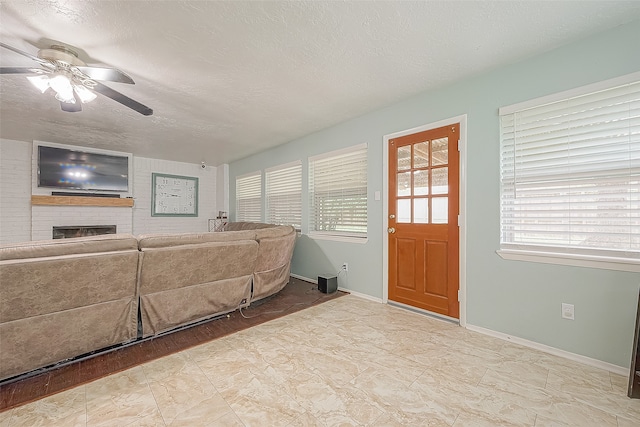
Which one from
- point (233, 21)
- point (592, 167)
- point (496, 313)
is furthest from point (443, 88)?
point (496, 313)

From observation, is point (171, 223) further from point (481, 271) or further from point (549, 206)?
point (549, 206)

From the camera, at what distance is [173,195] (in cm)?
616

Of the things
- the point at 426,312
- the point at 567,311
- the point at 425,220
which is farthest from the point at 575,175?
the point at 426,312

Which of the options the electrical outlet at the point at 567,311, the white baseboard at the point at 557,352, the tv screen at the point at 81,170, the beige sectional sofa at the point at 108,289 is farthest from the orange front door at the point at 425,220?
the tv screen at the point at 81,170

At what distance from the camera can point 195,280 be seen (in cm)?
241

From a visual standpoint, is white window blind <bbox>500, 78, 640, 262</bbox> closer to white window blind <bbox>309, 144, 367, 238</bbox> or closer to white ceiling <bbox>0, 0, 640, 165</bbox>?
white ceiling <bbox>0, 0, 640, 165</bbox>

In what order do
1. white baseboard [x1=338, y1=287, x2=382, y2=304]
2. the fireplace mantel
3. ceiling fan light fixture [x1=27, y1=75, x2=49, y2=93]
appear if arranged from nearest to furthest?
ceiling fan light fixture [x1=27, y1=75, x2=49, y2=93]
white baseboard [x1=338, y1=287, x2=382, y2=304]
the fireplace mantel

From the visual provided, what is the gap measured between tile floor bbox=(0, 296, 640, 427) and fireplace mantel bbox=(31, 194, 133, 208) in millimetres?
4518

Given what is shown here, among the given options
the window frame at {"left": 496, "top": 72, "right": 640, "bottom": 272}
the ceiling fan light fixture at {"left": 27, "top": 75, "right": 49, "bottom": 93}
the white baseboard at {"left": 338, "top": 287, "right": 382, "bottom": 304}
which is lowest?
A: the white baseboard at {"left": 338, "top": 287, "right": 382, "bottom": 304}

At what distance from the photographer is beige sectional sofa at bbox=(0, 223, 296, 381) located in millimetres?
1613

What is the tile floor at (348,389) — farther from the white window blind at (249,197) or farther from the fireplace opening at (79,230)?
the fireplace opening at (79,230)

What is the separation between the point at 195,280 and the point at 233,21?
214 centimetres

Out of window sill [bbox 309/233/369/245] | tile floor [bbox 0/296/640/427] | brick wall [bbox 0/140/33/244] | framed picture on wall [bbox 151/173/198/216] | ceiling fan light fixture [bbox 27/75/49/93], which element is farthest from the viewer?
framed picture on wall [bbox 151/173/198/216]

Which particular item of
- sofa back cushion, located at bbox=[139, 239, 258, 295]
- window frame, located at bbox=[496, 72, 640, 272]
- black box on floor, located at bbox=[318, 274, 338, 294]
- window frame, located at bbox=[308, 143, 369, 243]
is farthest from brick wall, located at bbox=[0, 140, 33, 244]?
window frame, located at bbox=[496, 72, 640, 272]
